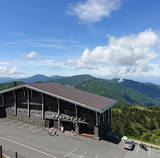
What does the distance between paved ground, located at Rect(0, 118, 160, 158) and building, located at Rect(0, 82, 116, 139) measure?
2780mm

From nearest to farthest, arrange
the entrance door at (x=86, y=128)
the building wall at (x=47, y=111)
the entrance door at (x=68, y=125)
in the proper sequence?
1. the building wall at (x=47, y=111)
2. the entrance door at (x=86, y=128)
3. the entrance door at (x=68, y=125)

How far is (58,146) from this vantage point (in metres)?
26.6

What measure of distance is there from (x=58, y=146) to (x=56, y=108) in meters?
10.1

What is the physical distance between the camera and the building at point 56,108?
104 feet

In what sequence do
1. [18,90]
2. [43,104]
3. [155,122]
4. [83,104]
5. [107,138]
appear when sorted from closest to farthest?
[83,104] → [107,138] → [43,104] → [18,90] → [155,122]

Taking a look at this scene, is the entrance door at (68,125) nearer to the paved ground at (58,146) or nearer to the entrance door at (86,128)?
the entrance door at (86,128)

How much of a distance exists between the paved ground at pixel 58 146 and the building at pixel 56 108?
2780 mm

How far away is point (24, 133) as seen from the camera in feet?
103

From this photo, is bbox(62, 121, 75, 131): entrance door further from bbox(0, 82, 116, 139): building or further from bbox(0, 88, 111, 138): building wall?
bbox(0, 88, 111, 138): building wall

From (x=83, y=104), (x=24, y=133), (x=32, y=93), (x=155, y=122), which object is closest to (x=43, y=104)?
(x=32, y=93)

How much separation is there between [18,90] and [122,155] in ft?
92.6

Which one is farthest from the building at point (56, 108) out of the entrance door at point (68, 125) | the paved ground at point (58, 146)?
the paved ground at point (58, 146)

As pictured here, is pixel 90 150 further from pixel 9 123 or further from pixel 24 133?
pixel 9 123

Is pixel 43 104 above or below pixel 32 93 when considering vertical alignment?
below
